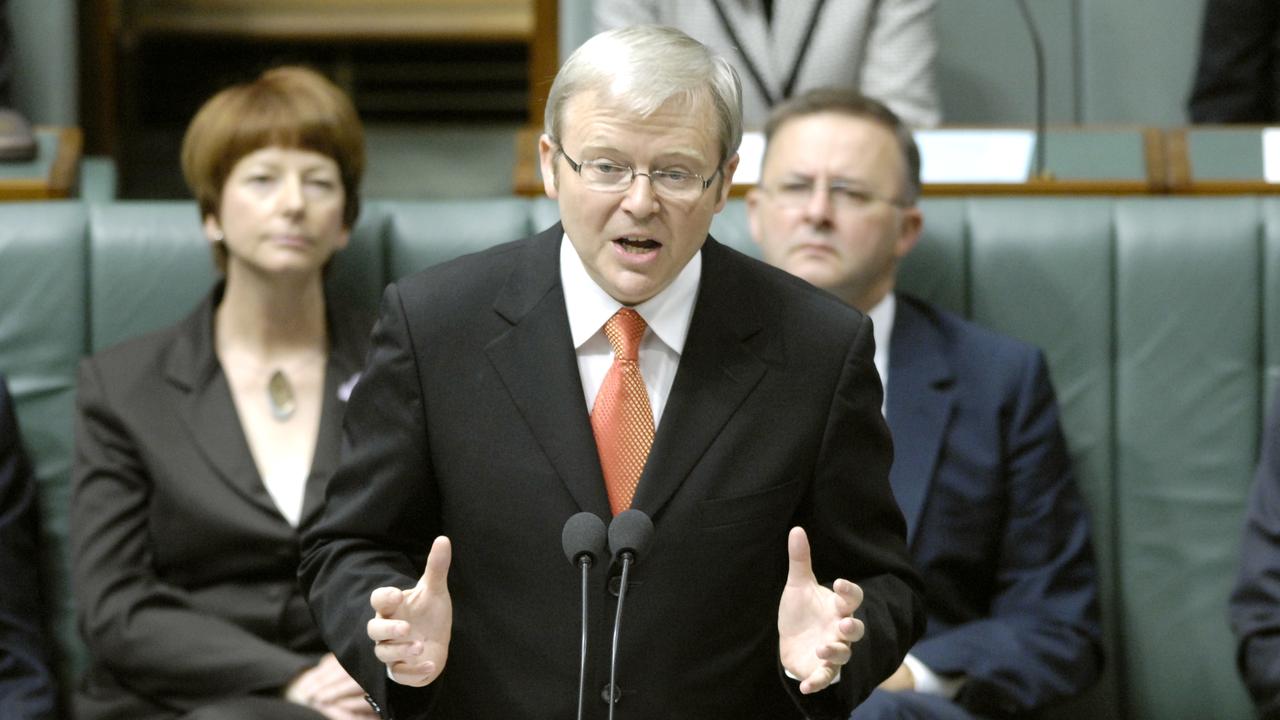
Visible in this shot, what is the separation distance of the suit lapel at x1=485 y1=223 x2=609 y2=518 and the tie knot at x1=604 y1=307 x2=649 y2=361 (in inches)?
1.7

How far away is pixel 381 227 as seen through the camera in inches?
103

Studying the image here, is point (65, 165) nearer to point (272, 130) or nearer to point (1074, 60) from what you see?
point (272, 130)

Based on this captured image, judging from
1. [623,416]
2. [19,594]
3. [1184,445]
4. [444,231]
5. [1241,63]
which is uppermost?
[1241,63]

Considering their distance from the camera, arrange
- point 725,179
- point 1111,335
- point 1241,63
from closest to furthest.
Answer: point 725,179 → point 1111,335 → point 1241,63

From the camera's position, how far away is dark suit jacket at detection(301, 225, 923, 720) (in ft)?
4.80

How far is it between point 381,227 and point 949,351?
90cm

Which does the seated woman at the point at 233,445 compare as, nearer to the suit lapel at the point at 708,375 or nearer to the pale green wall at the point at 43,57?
the suit lapel at the point at 708,375

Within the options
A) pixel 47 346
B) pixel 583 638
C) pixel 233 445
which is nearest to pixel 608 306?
pixel 583 638

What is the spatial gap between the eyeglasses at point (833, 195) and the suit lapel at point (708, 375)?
0.89 metres

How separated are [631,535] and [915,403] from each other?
120 cm

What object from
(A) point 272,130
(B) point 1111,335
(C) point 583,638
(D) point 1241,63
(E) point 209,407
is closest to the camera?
(C) point 583,638

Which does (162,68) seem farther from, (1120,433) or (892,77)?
(1120,433)

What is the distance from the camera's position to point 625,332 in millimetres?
1521

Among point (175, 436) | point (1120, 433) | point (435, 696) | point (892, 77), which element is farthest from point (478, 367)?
point (892, 77)
